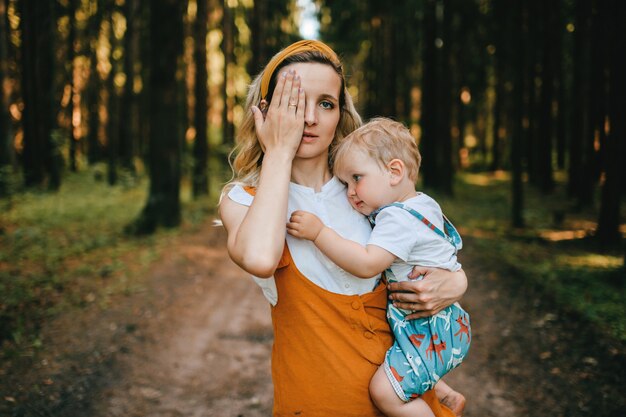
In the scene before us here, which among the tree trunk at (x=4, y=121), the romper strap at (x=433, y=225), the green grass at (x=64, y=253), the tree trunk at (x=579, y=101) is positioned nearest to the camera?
the romper strap at (x=433, y=225)

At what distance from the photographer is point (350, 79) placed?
3.55 meters

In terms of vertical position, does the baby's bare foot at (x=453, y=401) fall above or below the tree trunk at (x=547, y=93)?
below

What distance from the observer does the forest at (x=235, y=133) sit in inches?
305

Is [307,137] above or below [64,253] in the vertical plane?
above

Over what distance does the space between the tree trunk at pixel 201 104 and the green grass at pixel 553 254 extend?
24.4 ft

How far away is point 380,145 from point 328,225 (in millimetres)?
415

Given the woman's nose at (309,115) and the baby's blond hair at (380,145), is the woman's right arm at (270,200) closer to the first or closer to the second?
the woman's nose at (309,115)

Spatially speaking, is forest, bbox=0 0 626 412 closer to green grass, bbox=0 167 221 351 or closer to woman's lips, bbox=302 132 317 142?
green grass, bbox=0 167 221 351

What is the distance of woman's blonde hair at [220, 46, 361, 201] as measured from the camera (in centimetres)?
211

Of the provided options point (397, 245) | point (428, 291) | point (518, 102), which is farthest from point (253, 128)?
point (518, 102)

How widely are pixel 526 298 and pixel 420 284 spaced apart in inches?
217

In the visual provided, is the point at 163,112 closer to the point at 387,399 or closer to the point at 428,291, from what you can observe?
the point at 428,291

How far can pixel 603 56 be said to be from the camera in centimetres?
1125

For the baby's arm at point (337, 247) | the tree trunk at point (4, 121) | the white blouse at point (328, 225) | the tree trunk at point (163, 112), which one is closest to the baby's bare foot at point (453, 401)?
the white blouse at point (328, 225)
